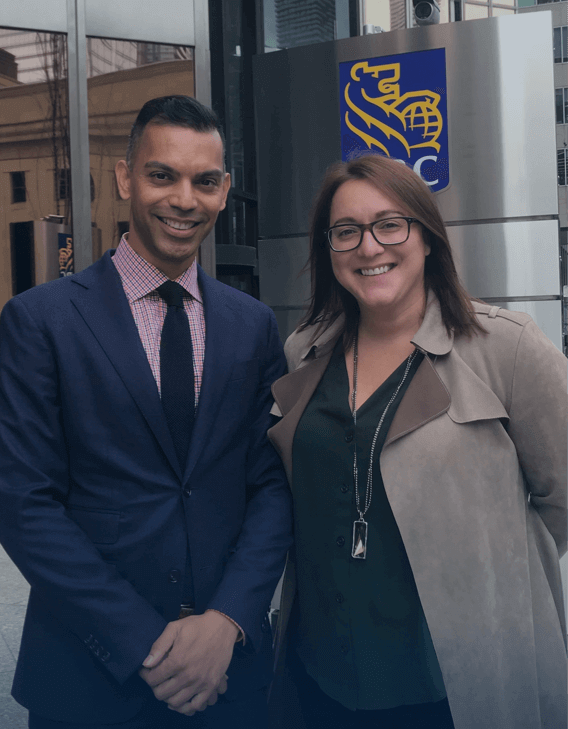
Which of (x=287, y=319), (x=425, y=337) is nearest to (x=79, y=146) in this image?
(x=287, y=319)

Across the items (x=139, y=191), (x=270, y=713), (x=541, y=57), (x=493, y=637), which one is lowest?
(x=270, y=713)

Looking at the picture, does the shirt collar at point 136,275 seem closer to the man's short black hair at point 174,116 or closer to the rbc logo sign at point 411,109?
the man's short black hair at point 174,116

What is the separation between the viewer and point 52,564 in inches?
75.8

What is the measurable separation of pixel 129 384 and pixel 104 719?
878 mm

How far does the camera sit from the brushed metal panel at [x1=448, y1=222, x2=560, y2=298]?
6.86 metres

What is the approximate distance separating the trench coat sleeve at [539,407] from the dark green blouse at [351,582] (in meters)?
0.31

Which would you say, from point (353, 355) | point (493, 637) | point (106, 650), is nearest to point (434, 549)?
point (493, 637)

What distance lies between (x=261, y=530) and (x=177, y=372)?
0.50 metres

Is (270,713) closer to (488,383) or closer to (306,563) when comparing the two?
(306,563)

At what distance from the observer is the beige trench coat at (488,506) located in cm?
210

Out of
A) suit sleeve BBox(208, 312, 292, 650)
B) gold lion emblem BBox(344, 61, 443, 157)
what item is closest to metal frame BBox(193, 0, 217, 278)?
gold lion emblem BBox(344, 61, 443, 157)

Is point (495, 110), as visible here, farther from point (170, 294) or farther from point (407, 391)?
point (170, 294)

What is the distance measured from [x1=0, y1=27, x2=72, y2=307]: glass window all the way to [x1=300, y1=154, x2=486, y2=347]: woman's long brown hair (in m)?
4.96

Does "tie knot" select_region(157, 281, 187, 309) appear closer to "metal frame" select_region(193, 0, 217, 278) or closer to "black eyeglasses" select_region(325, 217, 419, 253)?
"black eyeglasses" select_region(325, 217, 419, 253)
